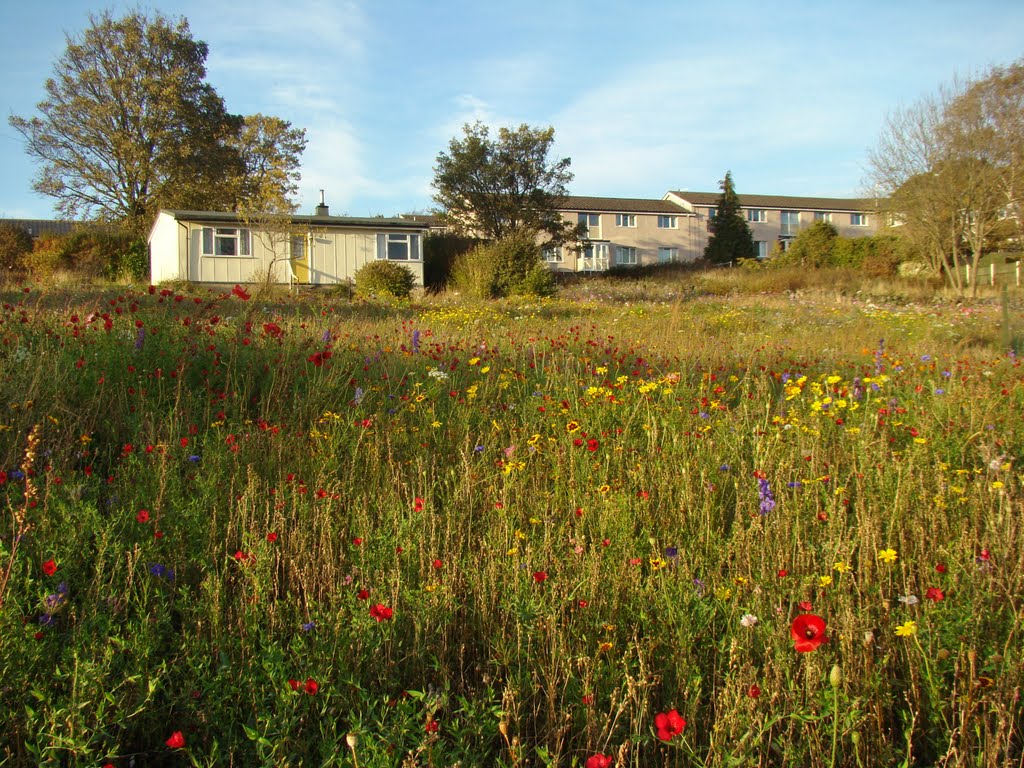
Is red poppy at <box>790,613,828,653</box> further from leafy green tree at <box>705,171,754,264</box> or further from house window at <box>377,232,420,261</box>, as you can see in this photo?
leafy green tree at <box>705,171,754,264</box>

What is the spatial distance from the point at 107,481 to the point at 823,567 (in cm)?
275

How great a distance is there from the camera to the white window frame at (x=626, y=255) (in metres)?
54.2

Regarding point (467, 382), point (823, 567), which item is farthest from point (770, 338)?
point (823, 567)

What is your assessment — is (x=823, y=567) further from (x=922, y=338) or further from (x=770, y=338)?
(x=922, y=338)

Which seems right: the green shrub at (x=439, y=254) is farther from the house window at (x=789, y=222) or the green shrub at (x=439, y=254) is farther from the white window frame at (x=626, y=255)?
the house window at (x=789, y=222)

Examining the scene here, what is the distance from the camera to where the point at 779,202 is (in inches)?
2391

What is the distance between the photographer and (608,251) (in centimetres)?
5362

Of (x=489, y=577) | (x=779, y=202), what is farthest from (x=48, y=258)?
(x=779, y=202)

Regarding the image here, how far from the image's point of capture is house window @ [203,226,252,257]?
1038 inches

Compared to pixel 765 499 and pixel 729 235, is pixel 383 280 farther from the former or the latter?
pixel 729 235

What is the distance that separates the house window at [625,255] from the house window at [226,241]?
32897 millimetres

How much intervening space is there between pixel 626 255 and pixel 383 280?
35.4 meters

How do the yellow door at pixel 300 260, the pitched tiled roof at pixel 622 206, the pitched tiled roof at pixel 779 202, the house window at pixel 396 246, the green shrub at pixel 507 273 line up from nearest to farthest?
the green shrub at pixel 507 273, the yellow door at pixel 300 260, the house window at pixel 396 246, the pitched tiled roof at pixel 622 206, the pitched tiled roof at pixel 779 202

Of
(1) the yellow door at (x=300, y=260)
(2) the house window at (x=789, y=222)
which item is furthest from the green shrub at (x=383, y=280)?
(2) the house window at (x=789, y=222)
